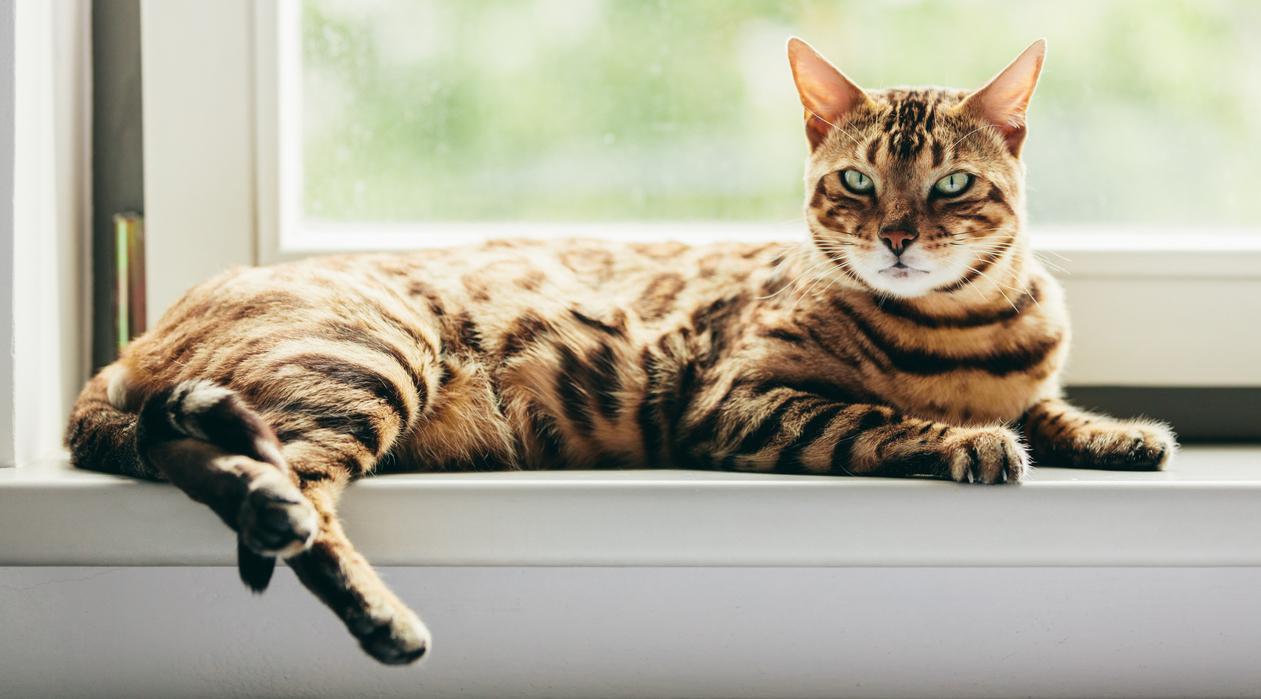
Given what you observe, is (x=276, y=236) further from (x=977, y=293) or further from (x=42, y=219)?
(x=977, y=293)

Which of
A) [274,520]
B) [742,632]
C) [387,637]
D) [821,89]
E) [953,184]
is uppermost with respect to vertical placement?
[821,89]

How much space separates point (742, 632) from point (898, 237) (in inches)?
19.5

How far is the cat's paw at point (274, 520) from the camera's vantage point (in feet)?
2.85

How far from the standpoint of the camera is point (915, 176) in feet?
4.00

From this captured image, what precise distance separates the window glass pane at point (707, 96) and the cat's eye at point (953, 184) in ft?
1.16

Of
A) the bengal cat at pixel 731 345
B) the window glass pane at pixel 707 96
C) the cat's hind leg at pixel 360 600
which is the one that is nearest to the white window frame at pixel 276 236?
the window glass pane at pixel 707 96

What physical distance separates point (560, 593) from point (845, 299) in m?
0.48

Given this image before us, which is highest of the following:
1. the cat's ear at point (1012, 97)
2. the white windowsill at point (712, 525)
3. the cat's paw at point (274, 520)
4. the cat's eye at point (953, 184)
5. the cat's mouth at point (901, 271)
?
the cat's ear at point (1012, 97)

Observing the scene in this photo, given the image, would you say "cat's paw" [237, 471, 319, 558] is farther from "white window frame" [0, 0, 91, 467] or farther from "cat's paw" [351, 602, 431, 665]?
"white window frame" [0, 0, 91, 467]

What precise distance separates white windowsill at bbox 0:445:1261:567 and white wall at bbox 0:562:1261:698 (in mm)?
265

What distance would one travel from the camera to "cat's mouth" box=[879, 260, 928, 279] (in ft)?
3.88

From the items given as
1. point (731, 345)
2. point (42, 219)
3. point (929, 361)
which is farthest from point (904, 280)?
point (42, 219)

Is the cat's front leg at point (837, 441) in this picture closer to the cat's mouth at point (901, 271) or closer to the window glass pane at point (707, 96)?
the cat's mouth at point (901, 271)

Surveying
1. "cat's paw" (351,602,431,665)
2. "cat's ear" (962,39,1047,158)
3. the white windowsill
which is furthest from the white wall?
"cat's ear" (962,39,1047,158)
